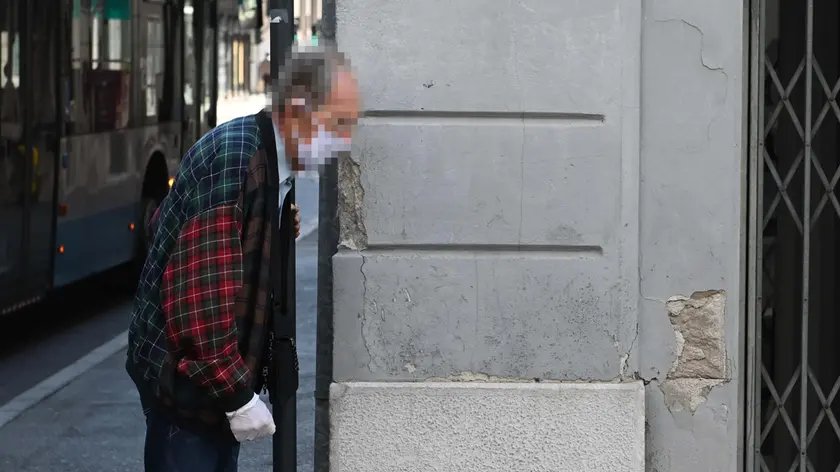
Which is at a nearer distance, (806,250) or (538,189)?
(538,189)

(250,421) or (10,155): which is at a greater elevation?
(10,155)

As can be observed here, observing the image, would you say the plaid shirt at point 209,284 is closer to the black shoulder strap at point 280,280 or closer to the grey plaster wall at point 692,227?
the black shoulder strap at point 280,280

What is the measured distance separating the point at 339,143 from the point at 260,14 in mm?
12351

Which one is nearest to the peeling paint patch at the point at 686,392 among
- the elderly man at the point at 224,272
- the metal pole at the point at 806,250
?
the metal pole at the point at 806,250

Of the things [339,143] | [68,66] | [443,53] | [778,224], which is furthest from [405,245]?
[68,66]

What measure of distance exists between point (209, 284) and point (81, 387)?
5596 mm

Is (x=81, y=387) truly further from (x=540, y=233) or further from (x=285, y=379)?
(x=285, y=379)

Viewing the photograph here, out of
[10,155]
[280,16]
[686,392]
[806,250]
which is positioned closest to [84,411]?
[10,155]

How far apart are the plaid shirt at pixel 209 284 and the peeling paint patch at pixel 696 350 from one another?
1.67 meters

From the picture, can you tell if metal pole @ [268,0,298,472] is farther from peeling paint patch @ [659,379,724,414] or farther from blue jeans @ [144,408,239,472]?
peeling paint patch @ [659,379,724,414]

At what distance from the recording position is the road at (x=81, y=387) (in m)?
7.33

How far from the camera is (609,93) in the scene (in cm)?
495

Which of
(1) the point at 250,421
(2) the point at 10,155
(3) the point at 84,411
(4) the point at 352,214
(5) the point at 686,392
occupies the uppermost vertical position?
(2) the point at 10,155

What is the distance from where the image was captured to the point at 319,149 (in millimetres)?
4062
